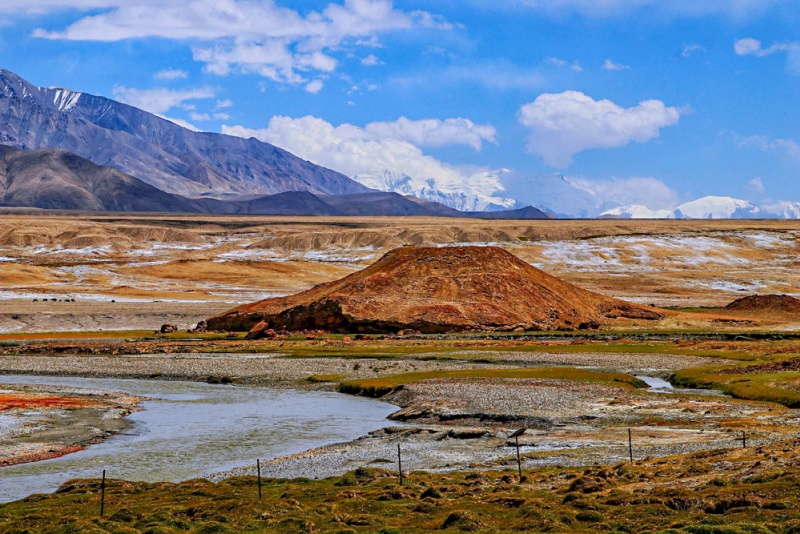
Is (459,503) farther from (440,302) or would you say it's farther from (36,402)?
(440,302)

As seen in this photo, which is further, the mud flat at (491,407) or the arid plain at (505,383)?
the mud flat at (491,407)

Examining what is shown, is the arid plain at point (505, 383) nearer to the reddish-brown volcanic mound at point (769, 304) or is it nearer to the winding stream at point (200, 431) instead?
the reddish-brown volcanic mound at point (769, 304)

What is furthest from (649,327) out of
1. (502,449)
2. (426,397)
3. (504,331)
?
(502,449)

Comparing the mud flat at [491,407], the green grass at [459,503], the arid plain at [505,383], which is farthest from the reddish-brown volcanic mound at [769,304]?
the green grass at [459,503]

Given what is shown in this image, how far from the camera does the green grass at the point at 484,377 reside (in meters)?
60.6

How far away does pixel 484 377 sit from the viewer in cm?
6297

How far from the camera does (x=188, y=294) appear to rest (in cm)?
15200

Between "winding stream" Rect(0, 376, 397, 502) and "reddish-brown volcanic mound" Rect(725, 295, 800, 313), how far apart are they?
252 feet

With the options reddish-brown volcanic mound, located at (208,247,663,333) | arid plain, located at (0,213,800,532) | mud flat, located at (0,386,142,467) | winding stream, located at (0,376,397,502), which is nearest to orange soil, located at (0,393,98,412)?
mud flat, located at (0,386,142,467)

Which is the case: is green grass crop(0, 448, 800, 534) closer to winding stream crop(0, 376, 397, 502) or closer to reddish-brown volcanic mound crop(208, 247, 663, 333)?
winding stream crop(0, 376, 397, 502)

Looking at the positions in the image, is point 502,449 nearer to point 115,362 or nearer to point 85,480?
point 85,480

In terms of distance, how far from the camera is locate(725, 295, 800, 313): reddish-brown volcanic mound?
387ft

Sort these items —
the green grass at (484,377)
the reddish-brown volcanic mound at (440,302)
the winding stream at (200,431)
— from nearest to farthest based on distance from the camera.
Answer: the winding stream at (200,431), the green grass at (484,377), the reddish-brown volcanic mound at (440,302)

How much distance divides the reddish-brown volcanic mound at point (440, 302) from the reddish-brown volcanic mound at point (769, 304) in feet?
49.5
